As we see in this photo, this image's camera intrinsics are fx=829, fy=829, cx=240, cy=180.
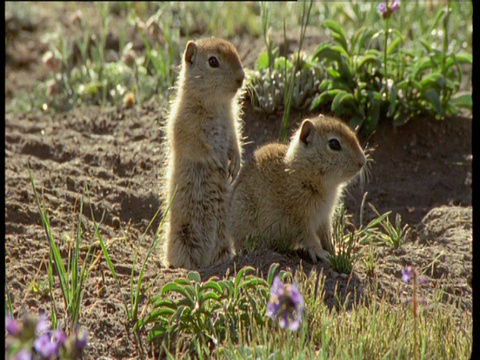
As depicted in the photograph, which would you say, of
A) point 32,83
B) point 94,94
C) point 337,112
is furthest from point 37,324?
point 32,83

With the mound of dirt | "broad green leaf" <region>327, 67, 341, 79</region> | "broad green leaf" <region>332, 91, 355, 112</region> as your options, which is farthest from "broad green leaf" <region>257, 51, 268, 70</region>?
"broad green leaf" <region>332, 91, 355, 112</region>

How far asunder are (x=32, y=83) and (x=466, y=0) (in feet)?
16.4

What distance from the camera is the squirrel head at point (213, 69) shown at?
215 inches

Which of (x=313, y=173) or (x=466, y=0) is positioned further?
(x=466, y=0)

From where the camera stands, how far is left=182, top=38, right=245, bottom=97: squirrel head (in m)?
5.47

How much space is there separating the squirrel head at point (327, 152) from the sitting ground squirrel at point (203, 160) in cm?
60

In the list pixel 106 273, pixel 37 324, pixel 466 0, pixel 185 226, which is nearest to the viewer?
pixel 37 324

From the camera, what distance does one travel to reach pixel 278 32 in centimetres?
849

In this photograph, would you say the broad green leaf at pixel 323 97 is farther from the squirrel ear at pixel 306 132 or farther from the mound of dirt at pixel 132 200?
the squirrel ear at pixel 306 132

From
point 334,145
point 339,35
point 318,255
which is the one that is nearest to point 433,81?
point 339,35

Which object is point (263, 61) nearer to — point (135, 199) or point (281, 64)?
point (281, 64)

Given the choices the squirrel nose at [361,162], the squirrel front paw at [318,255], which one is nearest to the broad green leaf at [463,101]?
the squirrel nose at [361,162]
